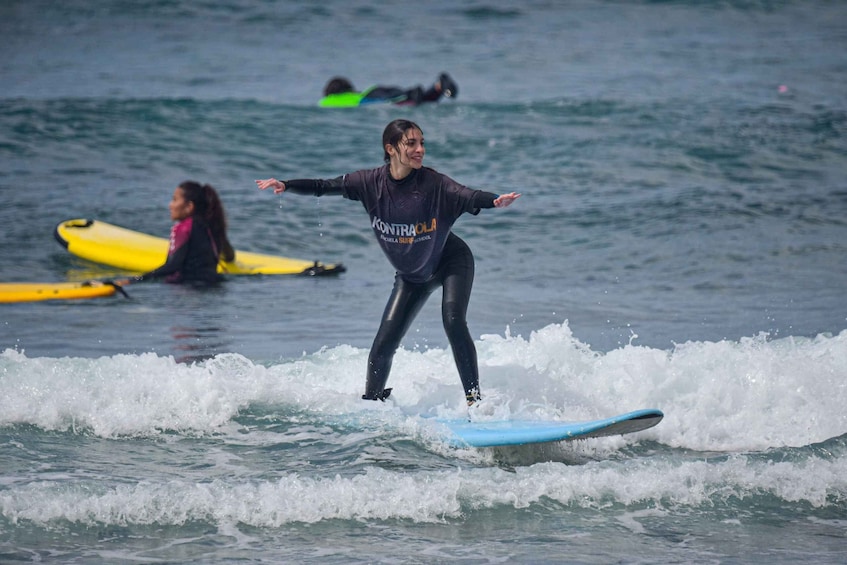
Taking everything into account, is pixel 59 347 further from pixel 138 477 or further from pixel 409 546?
pixel 409 546

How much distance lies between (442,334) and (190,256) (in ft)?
11.9

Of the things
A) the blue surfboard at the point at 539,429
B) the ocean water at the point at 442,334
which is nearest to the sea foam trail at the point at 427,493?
the ocean water at the point at 442,334

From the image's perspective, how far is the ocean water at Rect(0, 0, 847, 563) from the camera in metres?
5.32

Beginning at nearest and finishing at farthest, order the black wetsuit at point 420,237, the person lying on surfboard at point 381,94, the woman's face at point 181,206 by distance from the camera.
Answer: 1. the black wetsuit at point 420,237
2. the woman's face at point 181,206
3. the person lying on surfboard at point 381,94

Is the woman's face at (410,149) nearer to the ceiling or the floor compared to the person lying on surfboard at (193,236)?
nearer to the ceiling

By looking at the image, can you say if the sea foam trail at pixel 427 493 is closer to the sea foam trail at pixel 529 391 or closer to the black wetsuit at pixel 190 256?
the sea foam trail at pixel 529 391

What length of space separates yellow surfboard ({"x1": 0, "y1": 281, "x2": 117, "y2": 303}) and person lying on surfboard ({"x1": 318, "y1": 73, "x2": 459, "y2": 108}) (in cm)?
1168

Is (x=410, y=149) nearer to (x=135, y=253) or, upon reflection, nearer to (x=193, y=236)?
(x=193, y=236)

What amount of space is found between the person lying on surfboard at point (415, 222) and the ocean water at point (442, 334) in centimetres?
64

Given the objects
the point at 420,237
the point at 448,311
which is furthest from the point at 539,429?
the point at 420,237

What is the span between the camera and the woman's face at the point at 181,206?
11305mm

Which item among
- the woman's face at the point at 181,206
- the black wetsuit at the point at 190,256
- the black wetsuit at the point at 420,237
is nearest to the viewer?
the black wetsuit at the point at 420,237

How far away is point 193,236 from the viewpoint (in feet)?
37.7

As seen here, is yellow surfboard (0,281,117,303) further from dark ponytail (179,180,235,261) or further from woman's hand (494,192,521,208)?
woman's hand (494,192,521,208)
